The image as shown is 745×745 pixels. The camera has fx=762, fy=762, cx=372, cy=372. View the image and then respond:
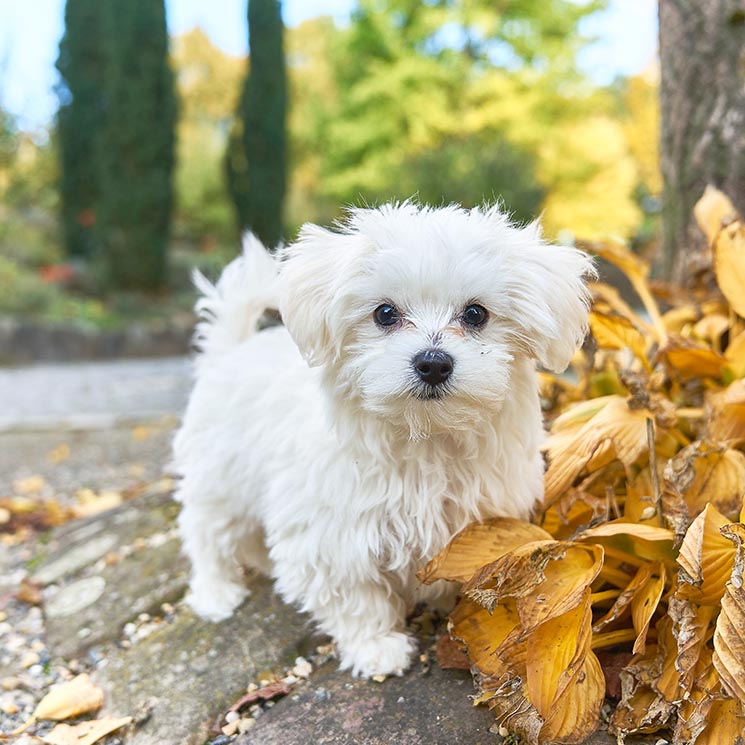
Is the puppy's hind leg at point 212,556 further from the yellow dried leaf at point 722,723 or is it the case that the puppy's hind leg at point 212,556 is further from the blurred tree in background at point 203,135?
the blurred tree in background at point 203,135

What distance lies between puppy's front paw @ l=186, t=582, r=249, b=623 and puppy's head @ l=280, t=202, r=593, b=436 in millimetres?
1108

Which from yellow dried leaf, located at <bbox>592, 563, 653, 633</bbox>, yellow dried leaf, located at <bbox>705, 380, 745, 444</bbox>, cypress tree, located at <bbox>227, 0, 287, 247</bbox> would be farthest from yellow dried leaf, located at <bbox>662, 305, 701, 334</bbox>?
cypress tree, located at <bbox>227, 0, 287, 247</bbox>

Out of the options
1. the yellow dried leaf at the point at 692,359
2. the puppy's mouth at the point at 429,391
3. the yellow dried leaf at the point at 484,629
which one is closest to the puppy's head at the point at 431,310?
the puppy's mouth at the point at 429,391

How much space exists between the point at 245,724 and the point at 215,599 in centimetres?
60

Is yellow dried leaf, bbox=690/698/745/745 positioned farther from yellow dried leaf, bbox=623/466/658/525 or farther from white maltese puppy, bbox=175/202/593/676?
white maltese puppy, bbox=175/202/593/676

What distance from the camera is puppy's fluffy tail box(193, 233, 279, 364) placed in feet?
9.05

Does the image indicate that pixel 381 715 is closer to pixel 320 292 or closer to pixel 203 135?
pixel 320 292

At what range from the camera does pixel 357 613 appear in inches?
91.4

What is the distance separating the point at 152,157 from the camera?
13727 millimetres

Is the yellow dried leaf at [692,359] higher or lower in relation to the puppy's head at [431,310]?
lower

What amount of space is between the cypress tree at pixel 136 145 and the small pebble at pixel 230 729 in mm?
12757

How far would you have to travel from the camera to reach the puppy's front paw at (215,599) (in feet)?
8.96

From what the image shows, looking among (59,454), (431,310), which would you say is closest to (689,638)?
(431,310)

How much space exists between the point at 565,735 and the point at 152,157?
13.5 meters
